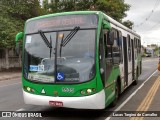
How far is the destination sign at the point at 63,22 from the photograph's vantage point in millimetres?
9055

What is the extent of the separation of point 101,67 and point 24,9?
26674 millimetres

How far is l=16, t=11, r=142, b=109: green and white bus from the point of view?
337 inches

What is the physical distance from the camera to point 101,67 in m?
8.84

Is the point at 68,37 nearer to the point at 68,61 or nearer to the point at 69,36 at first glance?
the point at 69,36

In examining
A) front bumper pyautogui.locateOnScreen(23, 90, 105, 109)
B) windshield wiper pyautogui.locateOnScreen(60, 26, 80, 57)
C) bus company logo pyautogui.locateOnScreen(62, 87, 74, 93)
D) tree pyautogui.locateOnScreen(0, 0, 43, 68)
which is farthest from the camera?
tree pyautogui.locateOnScreen(0, 0, 43, 68)

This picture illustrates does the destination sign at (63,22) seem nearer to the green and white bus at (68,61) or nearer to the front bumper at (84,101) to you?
the green and white bus at (68,61)

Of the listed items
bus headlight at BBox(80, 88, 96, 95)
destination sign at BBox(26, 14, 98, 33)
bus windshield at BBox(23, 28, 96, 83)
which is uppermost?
destination sign at BBox(26, 14, 98, 33)

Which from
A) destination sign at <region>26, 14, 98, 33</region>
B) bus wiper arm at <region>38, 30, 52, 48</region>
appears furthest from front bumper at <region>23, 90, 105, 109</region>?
destination sign at <region>26, 14, 98, 33</region>

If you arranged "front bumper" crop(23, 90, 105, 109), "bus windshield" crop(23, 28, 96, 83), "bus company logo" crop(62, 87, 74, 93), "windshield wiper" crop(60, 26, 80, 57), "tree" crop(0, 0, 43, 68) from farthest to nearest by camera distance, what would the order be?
"tree" crop(0, 0, 43, 68), "windshield wiper" crop(60, 26, 80, 57), "bus windshield" crop(23, 28, 96, 83), "bus company logo" crop(62, 87, 74, 93), "front bumper" crop(23, 90, 105, 109)

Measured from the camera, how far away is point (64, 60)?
8.85m

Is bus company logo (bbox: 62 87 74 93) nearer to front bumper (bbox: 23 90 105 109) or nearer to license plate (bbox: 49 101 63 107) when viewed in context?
front bumper (bbox: 23 90 105 109)

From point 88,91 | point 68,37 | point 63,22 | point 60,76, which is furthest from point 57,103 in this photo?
point 63,22

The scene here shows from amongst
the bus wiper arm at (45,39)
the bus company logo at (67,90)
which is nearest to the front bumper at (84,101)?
the bus company logo at (67,90)

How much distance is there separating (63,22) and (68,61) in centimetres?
113
